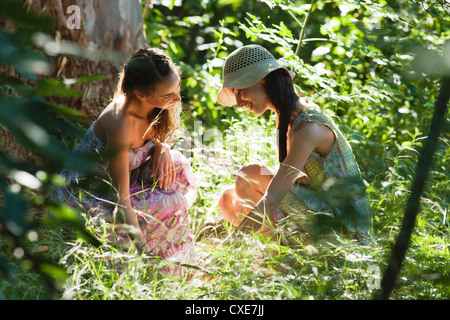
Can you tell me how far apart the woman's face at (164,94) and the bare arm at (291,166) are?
0.62 m

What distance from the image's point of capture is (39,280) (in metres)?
1.61

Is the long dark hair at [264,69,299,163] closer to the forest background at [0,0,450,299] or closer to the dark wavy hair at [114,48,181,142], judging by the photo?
the forest background at [0,0,450,299]

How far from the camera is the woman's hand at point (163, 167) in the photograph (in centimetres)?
240

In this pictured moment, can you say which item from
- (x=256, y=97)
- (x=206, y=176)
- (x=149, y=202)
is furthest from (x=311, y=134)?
(x=206, y=176)

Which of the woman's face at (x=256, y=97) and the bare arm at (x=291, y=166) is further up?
the woman's face at (x=256, y=97)

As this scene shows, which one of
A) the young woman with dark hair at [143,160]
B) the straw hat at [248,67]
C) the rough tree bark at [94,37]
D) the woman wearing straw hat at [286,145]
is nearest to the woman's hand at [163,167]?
the young woman with dark hair at [143,160]

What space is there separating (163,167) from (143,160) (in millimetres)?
144

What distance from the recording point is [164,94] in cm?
230

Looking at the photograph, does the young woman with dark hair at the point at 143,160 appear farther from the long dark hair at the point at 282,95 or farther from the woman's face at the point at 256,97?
the long dark hair at the point at 282,95

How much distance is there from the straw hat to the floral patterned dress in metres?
0.55

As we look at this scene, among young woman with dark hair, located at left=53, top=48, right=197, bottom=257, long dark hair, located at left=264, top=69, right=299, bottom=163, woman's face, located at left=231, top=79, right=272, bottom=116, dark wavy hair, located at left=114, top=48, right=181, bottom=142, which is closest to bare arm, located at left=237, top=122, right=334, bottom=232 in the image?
long dark hair, located at left=264, top=69, right=299, bottom=163

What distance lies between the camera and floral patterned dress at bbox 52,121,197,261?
2135 mm
